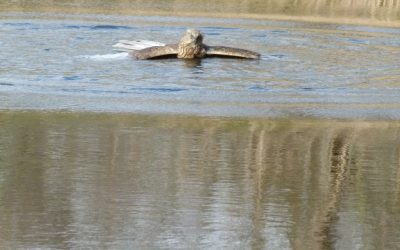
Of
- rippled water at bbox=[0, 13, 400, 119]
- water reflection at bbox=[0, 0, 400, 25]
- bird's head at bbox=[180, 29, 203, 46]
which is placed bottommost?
water reflection at bbox=[0, 0, 400, 25]

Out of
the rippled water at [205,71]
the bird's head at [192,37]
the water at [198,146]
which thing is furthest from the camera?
the bird's head at [192,37]

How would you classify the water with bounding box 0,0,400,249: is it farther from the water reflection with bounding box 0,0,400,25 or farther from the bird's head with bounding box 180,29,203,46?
the water reflection with bounding box 0,0,400,25

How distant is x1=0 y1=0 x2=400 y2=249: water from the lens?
7.18 metres

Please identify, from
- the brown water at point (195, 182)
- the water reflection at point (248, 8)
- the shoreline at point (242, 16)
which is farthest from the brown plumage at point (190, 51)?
the water reflection at point (248, 8)

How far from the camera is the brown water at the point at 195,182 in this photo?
276 inches

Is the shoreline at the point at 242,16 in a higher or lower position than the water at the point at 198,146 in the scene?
lower

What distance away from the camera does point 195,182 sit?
8.41 metres

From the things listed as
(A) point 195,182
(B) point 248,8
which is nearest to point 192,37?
(A) point 195,182

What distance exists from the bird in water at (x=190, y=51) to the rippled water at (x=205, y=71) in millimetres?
106

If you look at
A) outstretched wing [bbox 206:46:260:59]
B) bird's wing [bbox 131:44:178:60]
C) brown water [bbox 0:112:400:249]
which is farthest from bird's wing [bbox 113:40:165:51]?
brown water [bbox 0:112:400:249]

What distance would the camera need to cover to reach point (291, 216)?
7.52 metres

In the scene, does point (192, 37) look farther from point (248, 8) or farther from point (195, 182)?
point (248, 8)

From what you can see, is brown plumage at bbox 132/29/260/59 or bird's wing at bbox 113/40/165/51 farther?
bird's wing at bbox 113/40/165/51

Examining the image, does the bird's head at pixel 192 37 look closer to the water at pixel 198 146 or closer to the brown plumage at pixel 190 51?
the brown plumage at pixel 190 51
